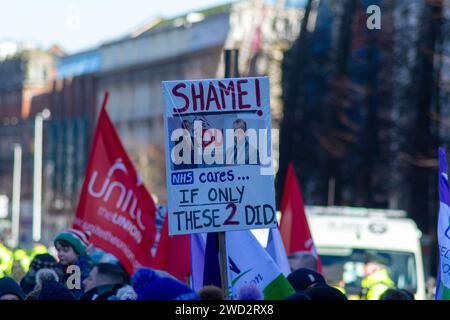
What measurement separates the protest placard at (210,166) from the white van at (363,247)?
8.01 metres

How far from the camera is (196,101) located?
369 inches

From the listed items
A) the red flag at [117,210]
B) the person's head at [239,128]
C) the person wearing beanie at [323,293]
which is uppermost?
Answer: the person's head at [239,128]

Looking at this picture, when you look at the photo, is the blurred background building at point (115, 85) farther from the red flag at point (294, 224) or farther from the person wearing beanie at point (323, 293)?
the person wearing beanie at point (323, 293)

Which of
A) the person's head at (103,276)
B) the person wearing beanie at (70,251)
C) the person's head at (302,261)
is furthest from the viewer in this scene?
the person's head at (302,261)

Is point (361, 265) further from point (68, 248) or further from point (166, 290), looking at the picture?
point (166, 290)

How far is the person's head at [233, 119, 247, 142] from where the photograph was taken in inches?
368

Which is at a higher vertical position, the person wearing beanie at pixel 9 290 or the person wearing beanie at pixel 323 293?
the person wearing beanie at pixel 323 293

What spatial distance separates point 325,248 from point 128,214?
4.60 m

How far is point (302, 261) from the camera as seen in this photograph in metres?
13.2

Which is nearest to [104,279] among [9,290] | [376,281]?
[9,290]

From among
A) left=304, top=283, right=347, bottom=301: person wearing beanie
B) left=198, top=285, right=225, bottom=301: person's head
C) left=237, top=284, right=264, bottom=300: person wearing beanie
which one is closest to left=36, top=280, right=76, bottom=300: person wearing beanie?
left=198, top=285, right=225, bottom=301: person's head

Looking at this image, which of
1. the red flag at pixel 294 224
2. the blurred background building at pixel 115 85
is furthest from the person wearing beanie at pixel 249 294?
the blurred background building at pixel 115 85

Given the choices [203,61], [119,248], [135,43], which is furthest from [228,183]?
[135,43]

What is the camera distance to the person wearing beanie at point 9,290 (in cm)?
900
